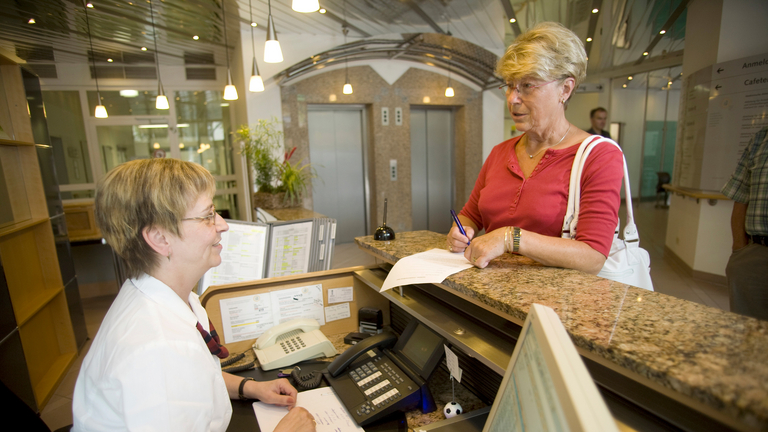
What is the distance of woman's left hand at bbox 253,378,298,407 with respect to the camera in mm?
1239

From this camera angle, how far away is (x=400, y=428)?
112 cm

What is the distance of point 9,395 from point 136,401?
47 cm

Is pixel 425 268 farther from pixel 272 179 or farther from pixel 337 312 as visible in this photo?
pixel 272 179

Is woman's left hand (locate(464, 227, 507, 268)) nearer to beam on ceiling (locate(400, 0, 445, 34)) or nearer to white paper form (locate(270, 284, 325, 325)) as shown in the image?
white paper form (locate(270, 284, 325, 325))

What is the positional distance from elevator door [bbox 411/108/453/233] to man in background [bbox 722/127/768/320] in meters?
5.24

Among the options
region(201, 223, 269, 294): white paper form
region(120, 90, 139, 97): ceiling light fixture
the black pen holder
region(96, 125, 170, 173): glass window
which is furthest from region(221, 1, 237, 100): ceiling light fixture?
the black pen holder

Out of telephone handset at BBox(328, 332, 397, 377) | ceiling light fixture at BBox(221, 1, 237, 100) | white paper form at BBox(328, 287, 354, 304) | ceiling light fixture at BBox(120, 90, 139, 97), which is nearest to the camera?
telephone handset at BBox(328, 332, 397, 377)

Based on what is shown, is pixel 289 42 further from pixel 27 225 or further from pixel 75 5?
pixel 27 225

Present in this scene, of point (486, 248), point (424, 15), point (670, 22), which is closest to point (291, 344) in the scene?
point (486, 248)

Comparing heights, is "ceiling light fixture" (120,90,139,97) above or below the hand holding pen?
above

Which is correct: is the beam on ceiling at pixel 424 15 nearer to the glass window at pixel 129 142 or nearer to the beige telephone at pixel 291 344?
the beige telephone at pixel 291 344

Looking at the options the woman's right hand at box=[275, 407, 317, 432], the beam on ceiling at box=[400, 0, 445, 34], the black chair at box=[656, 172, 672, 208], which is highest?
the beam on ceiling at box=[400, 0, 445, 34]

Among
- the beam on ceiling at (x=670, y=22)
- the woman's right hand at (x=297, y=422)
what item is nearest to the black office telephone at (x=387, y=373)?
the woman's right hand at (x=297, y=422)

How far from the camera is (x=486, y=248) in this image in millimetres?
1052
